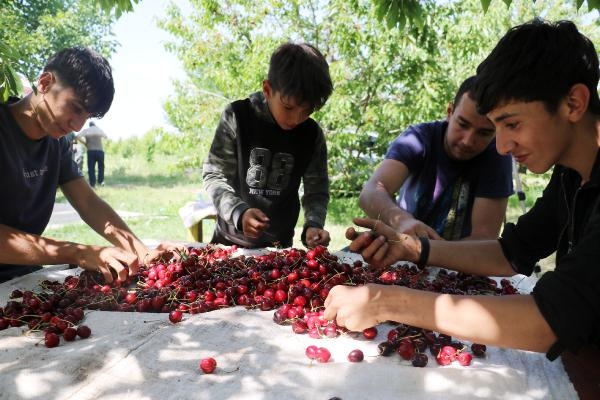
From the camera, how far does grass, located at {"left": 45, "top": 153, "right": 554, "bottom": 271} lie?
7.49m

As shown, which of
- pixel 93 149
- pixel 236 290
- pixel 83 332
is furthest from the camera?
pixel 93 149

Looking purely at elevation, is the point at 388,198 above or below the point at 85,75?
below

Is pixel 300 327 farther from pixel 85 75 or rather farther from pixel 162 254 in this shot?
pixel 85 75

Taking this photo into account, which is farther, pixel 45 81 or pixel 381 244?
pixel 45 81

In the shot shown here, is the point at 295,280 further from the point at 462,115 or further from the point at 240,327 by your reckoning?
the point at 462,115

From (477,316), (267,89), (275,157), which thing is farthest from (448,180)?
(477,316)

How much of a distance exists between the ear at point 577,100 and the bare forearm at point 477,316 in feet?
1.99

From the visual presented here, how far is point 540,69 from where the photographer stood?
57.6 inches

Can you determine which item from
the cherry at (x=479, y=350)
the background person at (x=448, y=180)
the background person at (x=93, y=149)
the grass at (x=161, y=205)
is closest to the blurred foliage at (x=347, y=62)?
the grass at (x=161, y=205)

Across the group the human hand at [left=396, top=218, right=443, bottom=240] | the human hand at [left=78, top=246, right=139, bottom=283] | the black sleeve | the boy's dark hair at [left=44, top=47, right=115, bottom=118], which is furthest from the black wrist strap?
the boy's dark hair at [left=44, top=47, right=115, bottom=118]

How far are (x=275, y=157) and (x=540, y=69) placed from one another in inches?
74.8

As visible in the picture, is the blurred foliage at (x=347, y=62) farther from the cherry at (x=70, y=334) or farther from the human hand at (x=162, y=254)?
the cherry at (x=70, y=334)

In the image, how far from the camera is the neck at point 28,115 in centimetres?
246

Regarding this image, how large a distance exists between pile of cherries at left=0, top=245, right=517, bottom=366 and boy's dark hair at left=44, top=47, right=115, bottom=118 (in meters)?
0.87
